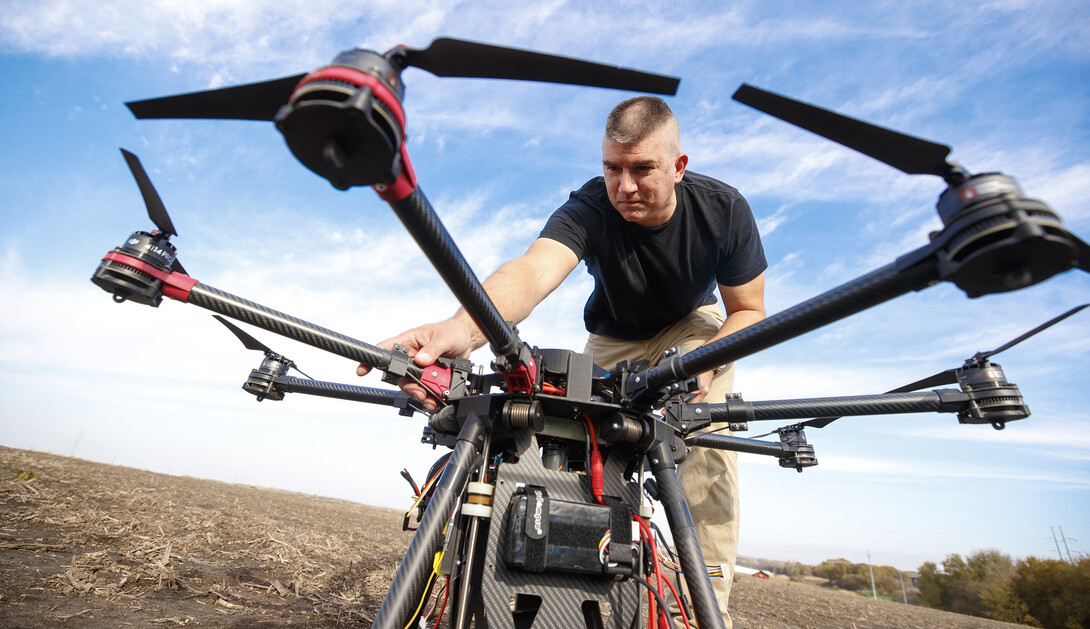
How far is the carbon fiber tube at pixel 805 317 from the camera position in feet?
4.22

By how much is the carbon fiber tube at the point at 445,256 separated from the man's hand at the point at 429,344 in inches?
28.9

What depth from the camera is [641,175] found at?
11.9 feet

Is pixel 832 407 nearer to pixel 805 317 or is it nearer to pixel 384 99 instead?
pixel 805 317

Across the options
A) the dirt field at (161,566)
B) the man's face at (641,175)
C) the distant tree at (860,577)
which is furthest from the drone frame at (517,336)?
the distant tree at (860,577)

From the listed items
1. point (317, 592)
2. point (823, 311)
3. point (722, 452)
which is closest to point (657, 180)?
point (722, 452)

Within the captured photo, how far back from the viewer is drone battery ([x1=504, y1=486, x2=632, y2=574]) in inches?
72.2

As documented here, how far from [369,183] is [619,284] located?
126 inches

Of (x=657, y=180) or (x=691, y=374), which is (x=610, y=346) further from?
(x=691, y=374)

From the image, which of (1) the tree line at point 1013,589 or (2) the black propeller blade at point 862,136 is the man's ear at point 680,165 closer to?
(2) the black propeller blade at point 862,136

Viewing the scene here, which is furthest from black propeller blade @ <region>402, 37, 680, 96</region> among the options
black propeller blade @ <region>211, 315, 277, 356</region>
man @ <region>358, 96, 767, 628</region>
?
black propeller blade @ <region>211, 315, 277, 356</region>

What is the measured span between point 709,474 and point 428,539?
2727mm

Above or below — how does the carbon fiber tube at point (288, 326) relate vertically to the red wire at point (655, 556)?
above

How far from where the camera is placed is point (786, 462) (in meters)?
4.21

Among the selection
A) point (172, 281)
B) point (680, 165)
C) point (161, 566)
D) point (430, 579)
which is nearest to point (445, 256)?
point (172, 281)
